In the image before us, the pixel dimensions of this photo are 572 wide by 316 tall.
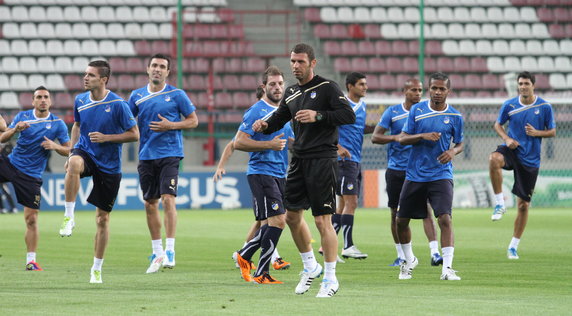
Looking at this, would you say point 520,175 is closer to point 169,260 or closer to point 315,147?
point 169,260

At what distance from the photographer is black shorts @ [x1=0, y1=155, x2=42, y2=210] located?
38.4ft

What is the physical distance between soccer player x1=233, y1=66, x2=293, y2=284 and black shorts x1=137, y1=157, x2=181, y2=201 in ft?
4.65

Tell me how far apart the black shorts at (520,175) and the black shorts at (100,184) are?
550 cm

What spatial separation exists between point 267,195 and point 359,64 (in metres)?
23.6

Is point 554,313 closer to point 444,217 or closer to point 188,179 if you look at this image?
point 444,217

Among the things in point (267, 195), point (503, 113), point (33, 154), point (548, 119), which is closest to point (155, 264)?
point (267, 195)

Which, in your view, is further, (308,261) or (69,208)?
(69,208)

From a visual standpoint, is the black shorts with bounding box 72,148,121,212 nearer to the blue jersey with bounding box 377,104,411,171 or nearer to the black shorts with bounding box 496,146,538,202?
the blue jersey with bounding box 377,104,411,171

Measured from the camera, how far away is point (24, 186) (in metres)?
11.8

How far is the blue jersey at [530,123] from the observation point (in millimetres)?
12828

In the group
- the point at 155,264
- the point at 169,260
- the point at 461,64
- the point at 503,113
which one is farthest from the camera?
the point at 461,64

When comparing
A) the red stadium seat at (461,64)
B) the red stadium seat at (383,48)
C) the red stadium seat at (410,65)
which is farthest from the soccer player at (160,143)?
the red stadium seat at (461,64)

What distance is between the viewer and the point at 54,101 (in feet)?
99.7

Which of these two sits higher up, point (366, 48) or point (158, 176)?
point (366, 48)
